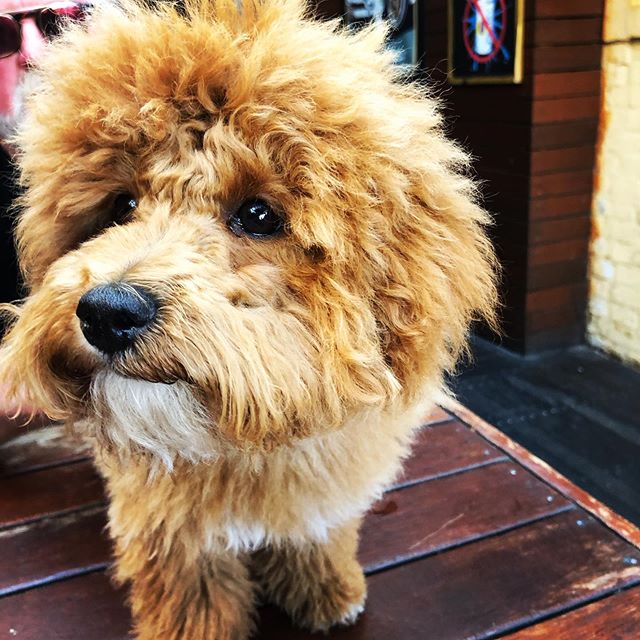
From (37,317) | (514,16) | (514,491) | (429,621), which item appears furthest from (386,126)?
(514,16)

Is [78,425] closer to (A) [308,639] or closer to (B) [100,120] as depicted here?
(B) [100,120]

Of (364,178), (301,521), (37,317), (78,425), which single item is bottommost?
(301,521)

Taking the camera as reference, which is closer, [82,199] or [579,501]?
[82,199]

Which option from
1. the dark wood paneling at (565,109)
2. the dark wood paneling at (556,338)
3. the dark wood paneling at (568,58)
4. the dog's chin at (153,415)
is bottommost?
the dark wood paneling at (556,338)

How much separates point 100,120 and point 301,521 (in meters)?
0.57

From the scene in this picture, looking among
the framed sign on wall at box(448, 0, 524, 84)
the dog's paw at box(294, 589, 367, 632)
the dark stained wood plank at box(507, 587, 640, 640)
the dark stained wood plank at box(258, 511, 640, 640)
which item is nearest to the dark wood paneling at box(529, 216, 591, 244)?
the framed sign on wall at box(448, 0, 524, 84)

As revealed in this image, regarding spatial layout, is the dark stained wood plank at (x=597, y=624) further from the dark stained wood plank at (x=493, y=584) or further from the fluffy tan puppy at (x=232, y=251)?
the fluffy tan puppy at (x=232, y=251)

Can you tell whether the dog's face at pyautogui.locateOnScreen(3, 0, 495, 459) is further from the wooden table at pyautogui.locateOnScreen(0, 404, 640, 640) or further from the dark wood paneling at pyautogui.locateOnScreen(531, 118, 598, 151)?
the dark wood paneling at pyautogui.locateOnScreen(531, 118, 598, 151)

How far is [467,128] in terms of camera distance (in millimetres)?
2621

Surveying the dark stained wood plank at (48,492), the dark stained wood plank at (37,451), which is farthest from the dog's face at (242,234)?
the dark stained wood plank at (37,451)

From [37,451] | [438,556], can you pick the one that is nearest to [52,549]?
[37,451]

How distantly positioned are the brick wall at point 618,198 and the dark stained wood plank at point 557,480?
41.0 inches

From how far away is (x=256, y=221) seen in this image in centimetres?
81

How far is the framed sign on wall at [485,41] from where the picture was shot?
229 cm
